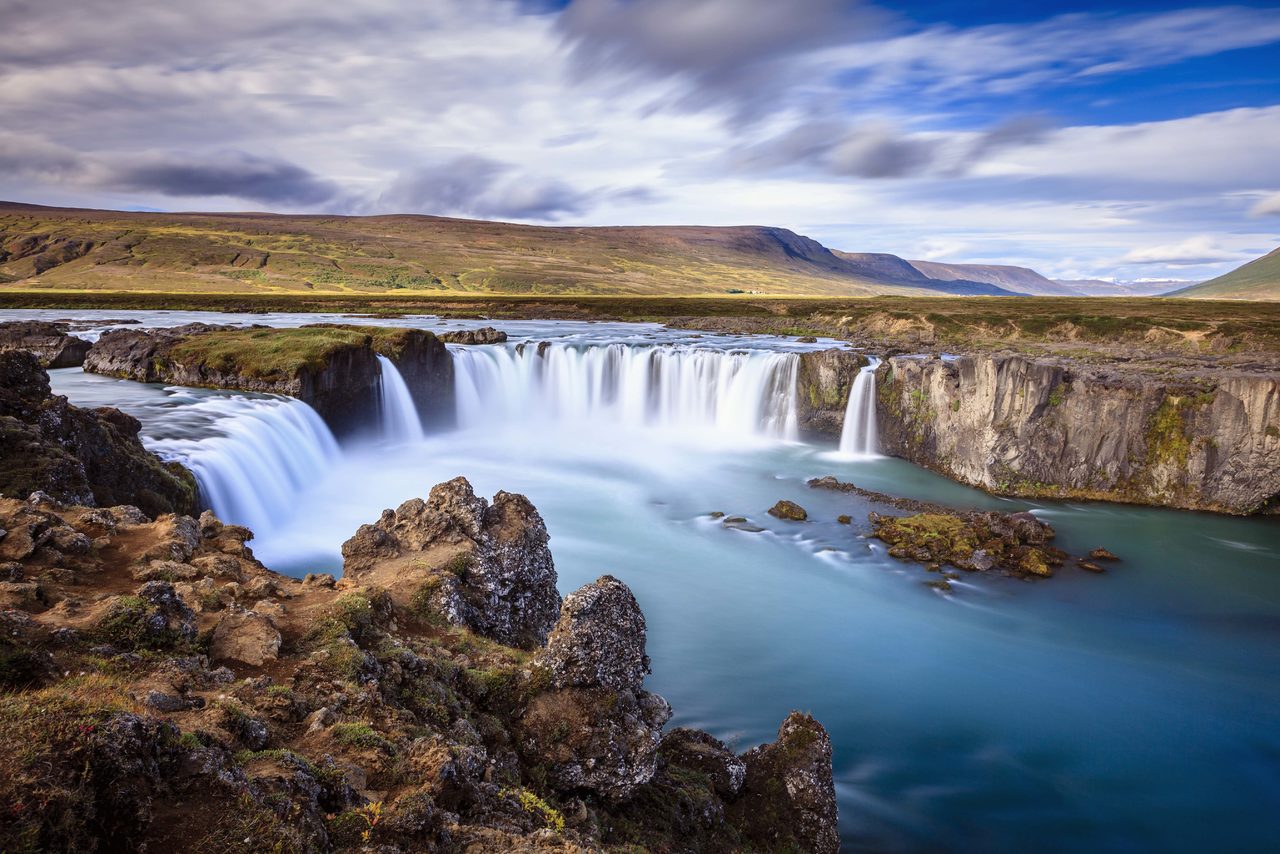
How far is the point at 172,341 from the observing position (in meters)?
36.7

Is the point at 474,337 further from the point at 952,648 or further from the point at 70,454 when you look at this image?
the point at 952,648

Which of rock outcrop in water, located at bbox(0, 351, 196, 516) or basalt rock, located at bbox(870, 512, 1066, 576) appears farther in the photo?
basalt rock, located at bbox(870, 512, 1066, 576)

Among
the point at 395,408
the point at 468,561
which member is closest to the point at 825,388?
the point at 395,408

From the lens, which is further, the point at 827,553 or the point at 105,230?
the point at 105,230

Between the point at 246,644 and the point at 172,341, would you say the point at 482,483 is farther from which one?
the point at 246,644

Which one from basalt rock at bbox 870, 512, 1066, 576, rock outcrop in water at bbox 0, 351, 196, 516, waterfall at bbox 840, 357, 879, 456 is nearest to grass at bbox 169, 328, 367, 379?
rock outcrop in water at bbox 0, 351, 196, 516

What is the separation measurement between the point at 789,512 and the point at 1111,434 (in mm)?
14453

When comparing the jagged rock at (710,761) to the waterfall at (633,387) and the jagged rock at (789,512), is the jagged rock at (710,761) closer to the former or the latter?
the jagged rock at (789,512)

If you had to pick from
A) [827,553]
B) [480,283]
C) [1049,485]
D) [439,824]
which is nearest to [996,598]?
[827,553]

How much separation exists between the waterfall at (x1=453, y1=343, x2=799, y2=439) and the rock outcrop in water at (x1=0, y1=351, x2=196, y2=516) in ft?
83.0

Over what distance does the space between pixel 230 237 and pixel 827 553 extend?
215m

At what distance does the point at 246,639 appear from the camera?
25.7 feet

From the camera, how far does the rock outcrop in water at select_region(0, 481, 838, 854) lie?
4.61 metres

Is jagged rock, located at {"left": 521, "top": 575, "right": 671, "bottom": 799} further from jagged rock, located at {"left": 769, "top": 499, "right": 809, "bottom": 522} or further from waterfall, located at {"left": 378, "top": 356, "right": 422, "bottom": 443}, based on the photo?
waterfall, located at {"left": 378, "top": 356, "right": 422, "bottom": 443}
